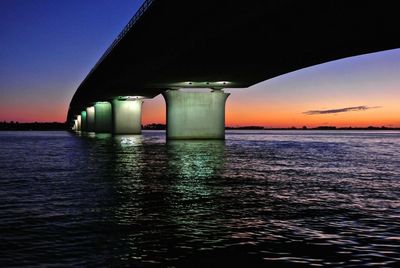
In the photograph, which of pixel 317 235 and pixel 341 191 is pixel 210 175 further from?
pixel 317 235

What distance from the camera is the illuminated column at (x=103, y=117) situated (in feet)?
376

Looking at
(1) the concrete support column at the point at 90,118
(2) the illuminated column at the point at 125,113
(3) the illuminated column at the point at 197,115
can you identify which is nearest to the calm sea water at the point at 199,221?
(3) the illuminated column at the point at 197,115

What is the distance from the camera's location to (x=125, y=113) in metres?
95.1

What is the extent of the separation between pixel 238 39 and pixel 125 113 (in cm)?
6413

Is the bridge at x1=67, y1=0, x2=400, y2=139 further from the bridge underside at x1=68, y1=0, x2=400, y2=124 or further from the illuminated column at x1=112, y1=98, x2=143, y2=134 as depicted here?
the illuminated column at x1=112, y1=98, x2=143, y2=134

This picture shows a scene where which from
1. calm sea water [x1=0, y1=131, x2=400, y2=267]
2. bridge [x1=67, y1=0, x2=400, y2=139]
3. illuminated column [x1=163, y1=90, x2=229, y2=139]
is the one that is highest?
bridge [x1=67, y1=0, x2=400, y2=139]

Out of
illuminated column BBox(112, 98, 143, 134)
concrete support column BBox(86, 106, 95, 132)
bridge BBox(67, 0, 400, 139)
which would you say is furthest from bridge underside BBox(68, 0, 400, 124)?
concrete support column BBox(86, 106, 95, 132)

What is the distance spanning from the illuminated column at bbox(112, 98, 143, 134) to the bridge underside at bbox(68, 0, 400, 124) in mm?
42677

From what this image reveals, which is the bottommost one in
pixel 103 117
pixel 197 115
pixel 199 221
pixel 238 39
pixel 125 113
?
pixel 199 221

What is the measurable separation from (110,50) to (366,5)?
2421 centimetres

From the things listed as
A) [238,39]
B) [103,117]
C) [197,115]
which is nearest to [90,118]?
[103,117]

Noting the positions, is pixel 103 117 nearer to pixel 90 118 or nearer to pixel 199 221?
pixel 90 118

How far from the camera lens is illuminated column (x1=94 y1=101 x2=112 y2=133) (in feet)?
376

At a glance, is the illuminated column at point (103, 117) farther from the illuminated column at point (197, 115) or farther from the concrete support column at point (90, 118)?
the illuminated column at point (197, 115)
